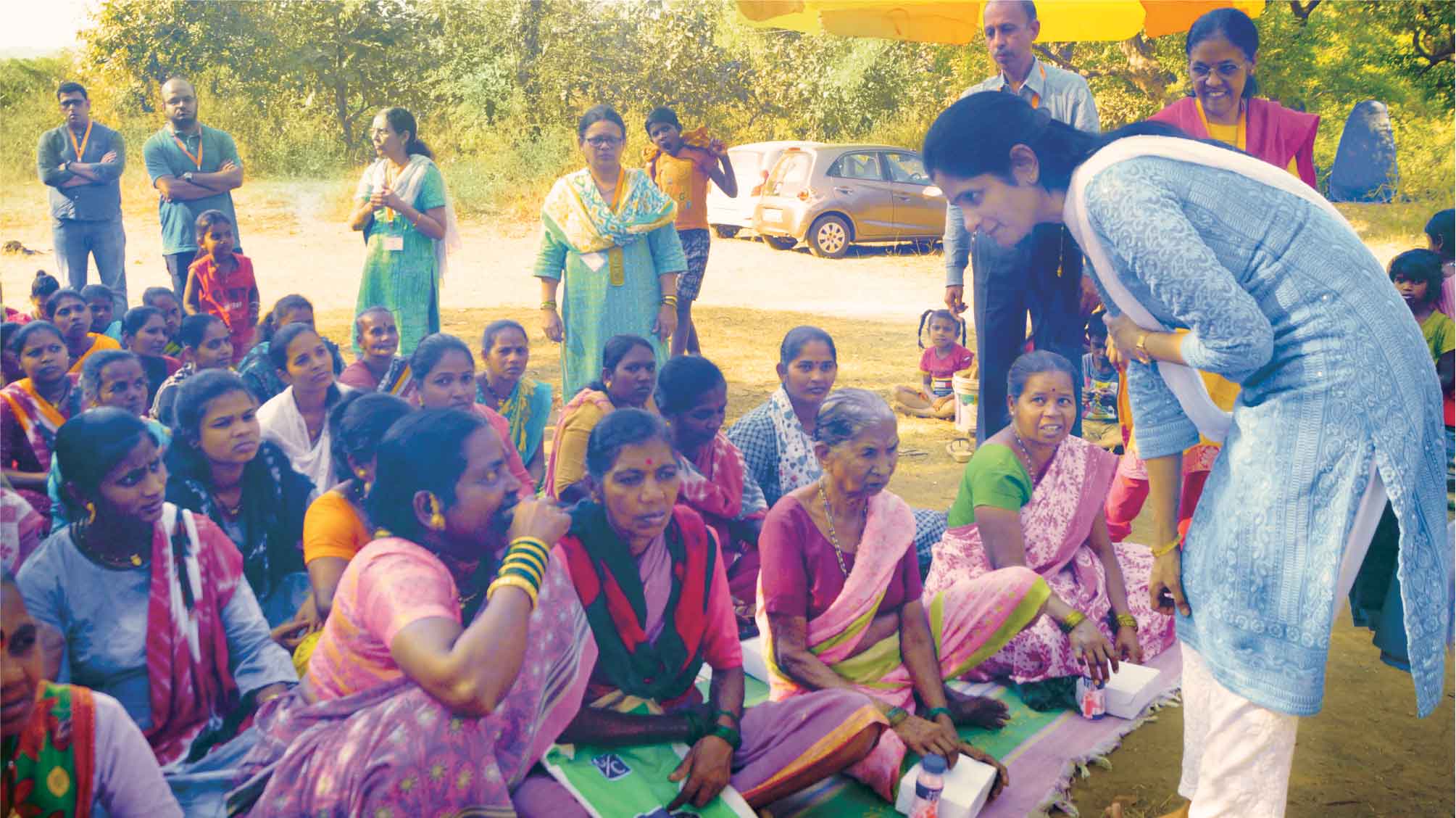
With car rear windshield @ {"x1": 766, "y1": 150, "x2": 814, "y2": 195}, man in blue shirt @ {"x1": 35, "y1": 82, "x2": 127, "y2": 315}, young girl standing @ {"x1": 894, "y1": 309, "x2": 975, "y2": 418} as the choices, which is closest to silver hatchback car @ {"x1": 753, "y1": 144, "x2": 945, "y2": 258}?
car rear windshield @ {"x1": 766, "y1": 150, "x2": 814, "y2": 195}

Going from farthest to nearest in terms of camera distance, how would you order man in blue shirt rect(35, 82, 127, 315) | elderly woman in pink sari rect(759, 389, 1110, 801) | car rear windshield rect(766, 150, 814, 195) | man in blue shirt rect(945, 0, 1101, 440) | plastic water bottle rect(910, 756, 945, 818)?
car rear windshield rect(766, 150, 814, 195)
man in blue shirt rect(35, 82, 127, 315)
man in blue shirt rect(945, 0, 1101, 440)
elderly woman in pink sari rect(759, 389, 1110, 801)
plastic water bottle rect(910, 756, 945, 818)

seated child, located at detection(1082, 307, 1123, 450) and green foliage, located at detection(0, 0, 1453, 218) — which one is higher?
green foliage, located at detection(0, 0, 1453, 218)

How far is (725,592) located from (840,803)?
0.58 metres

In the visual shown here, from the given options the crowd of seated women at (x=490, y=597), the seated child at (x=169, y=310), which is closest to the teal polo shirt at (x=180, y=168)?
the seated child at (x=169, y=310)

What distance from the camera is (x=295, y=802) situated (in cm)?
214

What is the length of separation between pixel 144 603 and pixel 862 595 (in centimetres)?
170

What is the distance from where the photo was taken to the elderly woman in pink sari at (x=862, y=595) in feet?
9.84

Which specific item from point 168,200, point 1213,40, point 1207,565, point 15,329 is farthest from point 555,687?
point 168,200

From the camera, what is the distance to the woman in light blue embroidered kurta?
2027 mm

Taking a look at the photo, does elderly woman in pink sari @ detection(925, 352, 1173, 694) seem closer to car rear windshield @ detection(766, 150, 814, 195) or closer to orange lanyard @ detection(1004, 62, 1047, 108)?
orange lanyard @ detection(1004, 62, 1047, 108)

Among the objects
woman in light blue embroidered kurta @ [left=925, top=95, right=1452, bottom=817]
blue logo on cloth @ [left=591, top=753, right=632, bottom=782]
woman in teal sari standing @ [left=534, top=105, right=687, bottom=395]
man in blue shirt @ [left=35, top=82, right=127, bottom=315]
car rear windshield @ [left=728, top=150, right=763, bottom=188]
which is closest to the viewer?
woman in light blue embroidered kurta @ [left=925, top=95, right=1452, bottom=817]

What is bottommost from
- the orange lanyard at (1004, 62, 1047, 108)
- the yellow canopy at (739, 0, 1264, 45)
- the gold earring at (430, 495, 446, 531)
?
the gold earring at (430, 495, 446, 531)

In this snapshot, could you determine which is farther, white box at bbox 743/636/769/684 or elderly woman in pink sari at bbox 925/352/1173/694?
elderly woman in pink sari at bbox 925/352/1173/694

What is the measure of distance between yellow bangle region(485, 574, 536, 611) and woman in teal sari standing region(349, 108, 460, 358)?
386 centimetres
